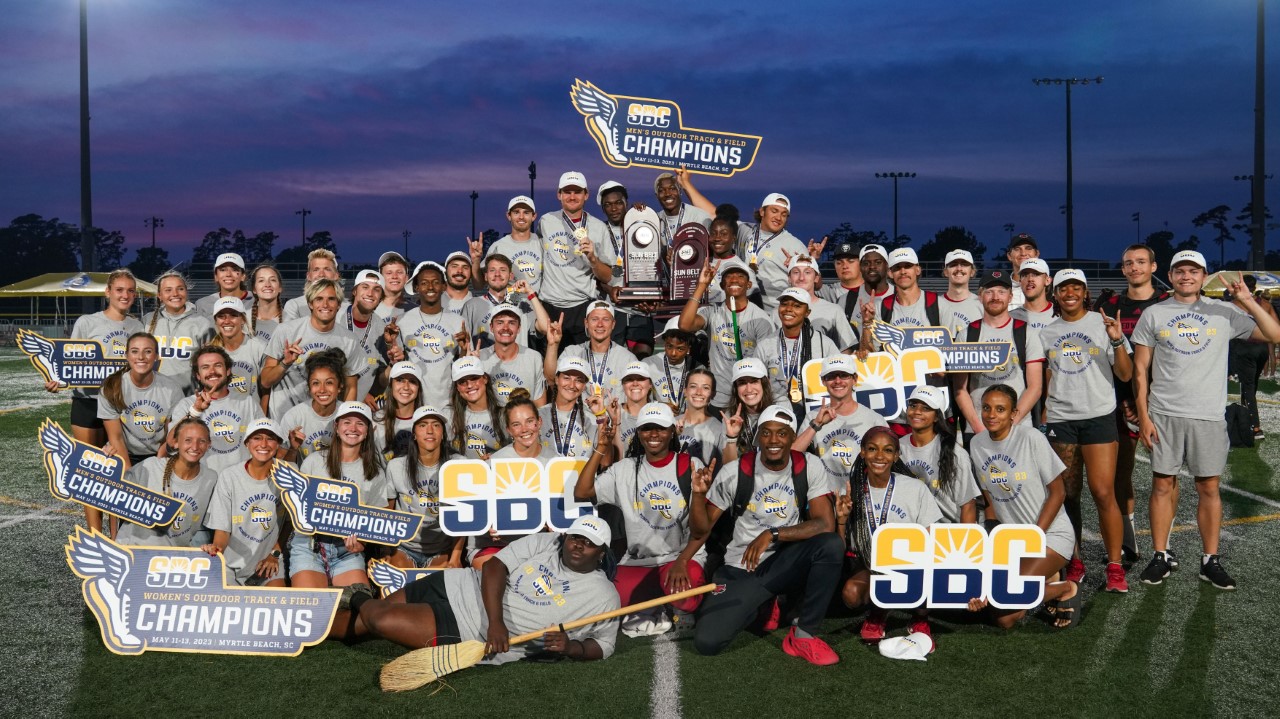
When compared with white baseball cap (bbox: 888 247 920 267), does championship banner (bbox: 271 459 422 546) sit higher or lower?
lower

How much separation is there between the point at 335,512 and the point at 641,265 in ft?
11.6

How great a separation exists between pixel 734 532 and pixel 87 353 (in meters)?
5.44

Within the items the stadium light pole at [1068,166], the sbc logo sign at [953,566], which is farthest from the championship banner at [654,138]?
the stadium light pole at [1068,166]

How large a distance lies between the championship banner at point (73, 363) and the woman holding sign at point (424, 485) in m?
2.66

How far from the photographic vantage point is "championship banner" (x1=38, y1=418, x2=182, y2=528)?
6.62m

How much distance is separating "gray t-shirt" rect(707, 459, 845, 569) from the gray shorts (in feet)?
9.39

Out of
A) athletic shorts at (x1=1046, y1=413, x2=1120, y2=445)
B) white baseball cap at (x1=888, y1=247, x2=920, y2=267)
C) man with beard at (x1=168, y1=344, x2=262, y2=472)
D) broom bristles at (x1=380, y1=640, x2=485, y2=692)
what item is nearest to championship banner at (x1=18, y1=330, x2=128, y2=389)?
man with beard at (x1=168, y1=344, x2=262, y2=472)

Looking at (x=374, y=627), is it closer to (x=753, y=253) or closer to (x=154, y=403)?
(x=154, y=403)

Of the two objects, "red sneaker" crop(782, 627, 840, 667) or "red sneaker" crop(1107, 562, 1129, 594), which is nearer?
"red sneaker" crop(782, 627, 840, 667)

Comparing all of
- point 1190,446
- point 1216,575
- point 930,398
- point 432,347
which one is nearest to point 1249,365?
point 1190,446

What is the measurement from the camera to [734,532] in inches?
265

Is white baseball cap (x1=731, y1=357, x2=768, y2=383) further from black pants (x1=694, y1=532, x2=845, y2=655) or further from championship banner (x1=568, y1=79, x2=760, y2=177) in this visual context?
championship banner (x1=568, y1=79, x2=760, y2=177)

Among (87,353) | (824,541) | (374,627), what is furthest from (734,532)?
(87,353)

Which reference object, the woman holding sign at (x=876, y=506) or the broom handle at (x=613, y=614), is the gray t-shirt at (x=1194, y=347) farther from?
the broom handle at (x=613, y=614)
